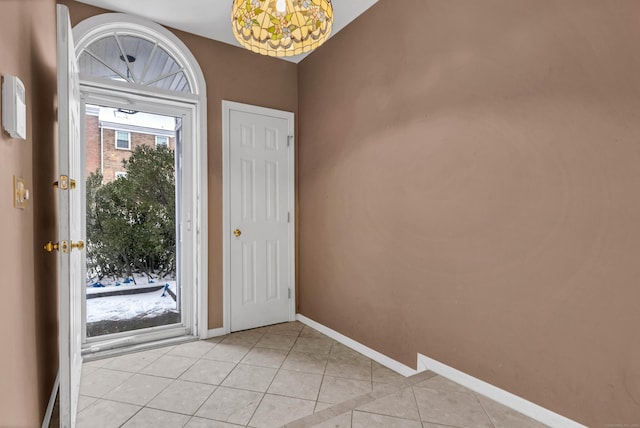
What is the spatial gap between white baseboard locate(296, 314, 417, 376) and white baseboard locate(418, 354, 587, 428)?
19 cm

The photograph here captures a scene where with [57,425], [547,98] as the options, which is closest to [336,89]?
[547,98]

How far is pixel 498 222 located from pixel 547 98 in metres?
0.66

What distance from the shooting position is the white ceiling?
2746mm

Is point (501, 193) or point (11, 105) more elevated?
point (11, 105)

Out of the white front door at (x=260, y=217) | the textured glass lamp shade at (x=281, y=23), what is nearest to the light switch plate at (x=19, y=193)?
the textured glass lamp shade at (x=281, y=23)

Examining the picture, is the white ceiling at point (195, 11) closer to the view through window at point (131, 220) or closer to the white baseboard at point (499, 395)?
the view through window at point (131, 220)

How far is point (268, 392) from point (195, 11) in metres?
2.93

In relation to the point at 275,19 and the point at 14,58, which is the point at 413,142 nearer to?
the point at 275,19

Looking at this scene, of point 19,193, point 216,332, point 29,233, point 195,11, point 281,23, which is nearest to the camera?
point 19,193

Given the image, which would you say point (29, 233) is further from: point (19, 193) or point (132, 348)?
point (132, 348)

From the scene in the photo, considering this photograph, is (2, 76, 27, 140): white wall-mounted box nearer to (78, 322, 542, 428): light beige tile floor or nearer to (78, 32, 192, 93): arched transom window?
(78, 322, 542, 428): light beige tile floor

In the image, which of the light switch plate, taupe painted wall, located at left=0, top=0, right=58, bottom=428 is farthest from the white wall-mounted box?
the light switch plate

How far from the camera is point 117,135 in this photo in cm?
384

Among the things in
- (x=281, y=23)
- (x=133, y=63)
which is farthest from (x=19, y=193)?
(x=133, y=63)
